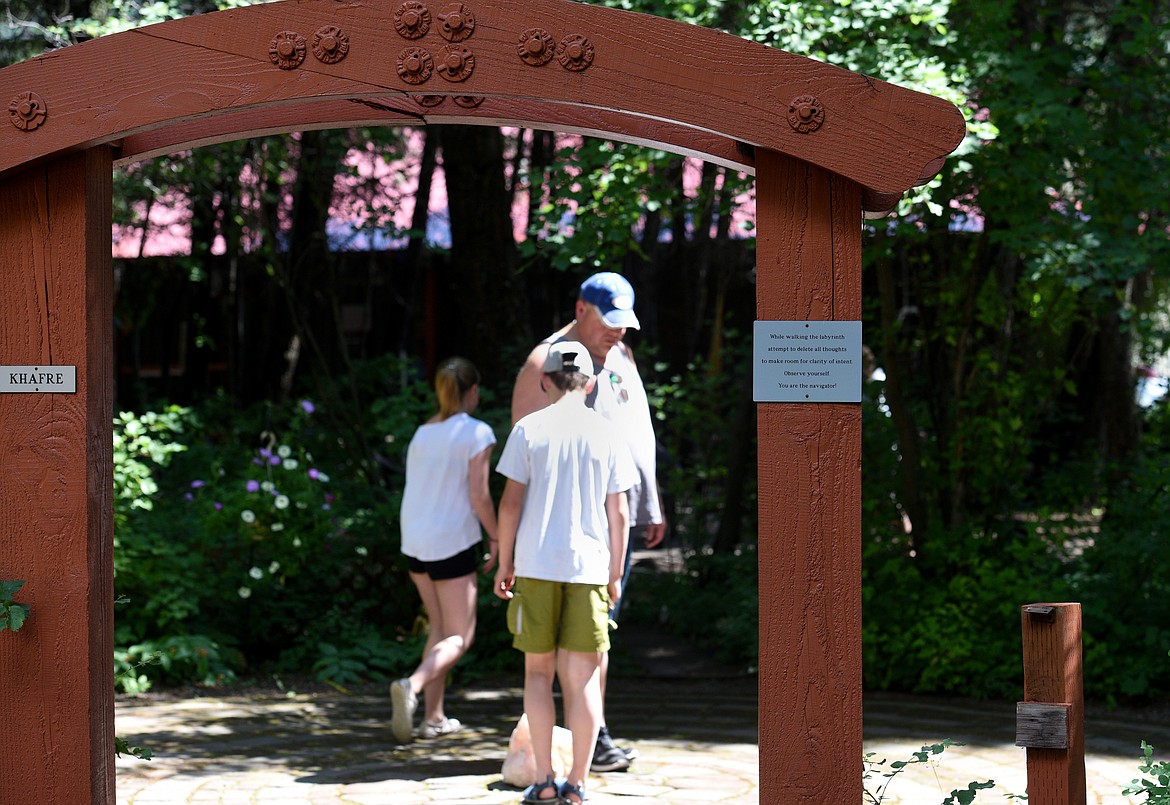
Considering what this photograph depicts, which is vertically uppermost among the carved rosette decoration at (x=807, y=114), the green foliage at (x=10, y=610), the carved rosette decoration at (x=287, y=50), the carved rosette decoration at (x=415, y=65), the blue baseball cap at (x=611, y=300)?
the carved rosette decoration at (x=287, y=50)

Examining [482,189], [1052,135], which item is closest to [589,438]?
[1052,135]

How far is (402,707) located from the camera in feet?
20.3

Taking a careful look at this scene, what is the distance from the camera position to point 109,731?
3.91m

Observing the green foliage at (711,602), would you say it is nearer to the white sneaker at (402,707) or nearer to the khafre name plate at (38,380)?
the white sneaker at (402,707)

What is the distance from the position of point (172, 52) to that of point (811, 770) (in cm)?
259

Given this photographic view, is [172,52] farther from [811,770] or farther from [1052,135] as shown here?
[1052,135]

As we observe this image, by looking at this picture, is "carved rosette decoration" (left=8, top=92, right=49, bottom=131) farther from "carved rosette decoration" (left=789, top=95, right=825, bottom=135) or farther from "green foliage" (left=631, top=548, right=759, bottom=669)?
"green foliage" (left=631, top=548, right=759, bottom=669)

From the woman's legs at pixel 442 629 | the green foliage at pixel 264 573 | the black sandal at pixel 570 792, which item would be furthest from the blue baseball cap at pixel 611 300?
the green foliage at pixel 264 573

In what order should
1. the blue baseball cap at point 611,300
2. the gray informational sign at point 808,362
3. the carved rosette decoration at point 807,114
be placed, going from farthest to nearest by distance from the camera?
the blue baseball cap at point 611,300
the gray informational sign at point 808,362
the carved rosette decoration at point 807,114

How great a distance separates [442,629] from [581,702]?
1516 mm

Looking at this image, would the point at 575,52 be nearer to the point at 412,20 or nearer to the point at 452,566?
the point at 412,20

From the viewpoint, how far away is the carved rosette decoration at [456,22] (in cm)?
357

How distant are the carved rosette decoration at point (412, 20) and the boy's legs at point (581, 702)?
2.52 m

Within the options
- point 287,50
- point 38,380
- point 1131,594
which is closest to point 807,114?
point 287,50
